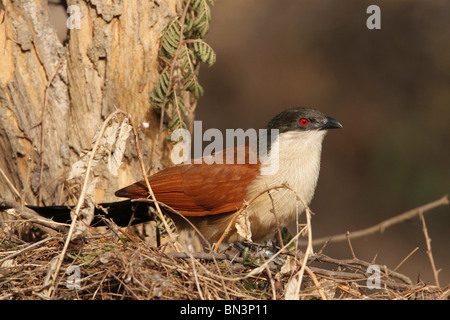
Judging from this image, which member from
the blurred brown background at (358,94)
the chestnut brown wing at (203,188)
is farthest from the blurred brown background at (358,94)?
the chestnut brown wing at (203,188)

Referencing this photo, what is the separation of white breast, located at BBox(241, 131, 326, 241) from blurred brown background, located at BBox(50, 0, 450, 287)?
4.76 meters

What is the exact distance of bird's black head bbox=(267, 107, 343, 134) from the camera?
347 centimetres

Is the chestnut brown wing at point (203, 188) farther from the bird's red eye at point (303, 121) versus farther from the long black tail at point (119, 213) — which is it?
the bird's red eye at point (303, 121)

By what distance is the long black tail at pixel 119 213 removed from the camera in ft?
10.4

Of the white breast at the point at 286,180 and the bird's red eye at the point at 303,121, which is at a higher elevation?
the bird's red eye at the point at 303,121

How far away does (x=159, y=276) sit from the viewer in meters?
2.38

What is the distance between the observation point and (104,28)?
3438mm

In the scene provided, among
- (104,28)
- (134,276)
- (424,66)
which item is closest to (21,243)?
(134,276)

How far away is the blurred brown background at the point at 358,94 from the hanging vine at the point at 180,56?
5036 millimetres

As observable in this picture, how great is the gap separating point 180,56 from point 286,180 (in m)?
1.05

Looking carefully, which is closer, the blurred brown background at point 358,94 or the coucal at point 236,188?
the coucal at point 236,188

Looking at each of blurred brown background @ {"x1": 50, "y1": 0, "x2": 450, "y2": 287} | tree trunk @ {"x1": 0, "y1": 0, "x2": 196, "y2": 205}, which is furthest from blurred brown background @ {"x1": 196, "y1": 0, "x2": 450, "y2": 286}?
tree trunk @ {"x1": 0, "y1": 0, "x2": 196, "y2": 205}

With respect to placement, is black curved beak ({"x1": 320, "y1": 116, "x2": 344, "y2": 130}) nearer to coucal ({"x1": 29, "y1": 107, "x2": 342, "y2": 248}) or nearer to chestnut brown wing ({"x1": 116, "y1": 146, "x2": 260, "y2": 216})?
coucal ({"x1": 29, "y1": 107, "x2": 342, "y2": 248})
